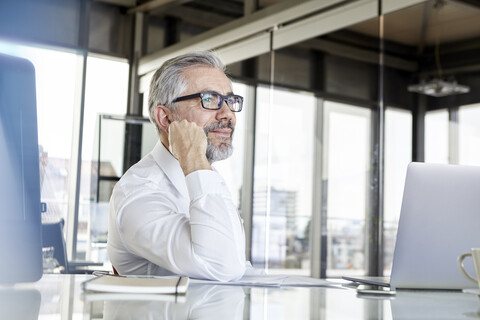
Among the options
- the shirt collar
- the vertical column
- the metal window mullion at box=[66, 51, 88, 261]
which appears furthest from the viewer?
the metal window mullion at box=[66, 51, 88, 261]

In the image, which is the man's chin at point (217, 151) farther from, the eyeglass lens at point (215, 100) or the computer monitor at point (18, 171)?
the computer monitor at point (18, 171)

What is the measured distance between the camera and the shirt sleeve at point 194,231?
1.58 m

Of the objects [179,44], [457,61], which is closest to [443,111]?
[457,61]

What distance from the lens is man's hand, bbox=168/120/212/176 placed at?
1738mm

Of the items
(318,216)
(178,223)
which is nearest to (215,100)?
(178,223)

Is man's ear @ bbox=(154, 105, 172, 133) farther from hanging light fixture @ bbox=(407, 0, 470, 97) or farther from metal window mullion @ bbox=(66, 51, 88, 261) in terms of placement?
metal window mullion @ bbox=(66, 51, 88, 261)

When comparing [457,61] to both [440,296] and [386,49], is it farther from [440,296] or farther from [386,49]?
[440,296]

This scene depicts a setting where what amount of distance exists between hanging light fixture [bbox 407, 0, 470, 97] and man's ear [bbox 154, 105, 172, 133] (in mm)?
2802

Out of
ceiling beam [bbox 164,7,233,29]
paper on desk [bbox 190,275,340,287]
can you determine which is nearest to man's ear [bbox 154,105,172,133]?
paper on desk [bbox 190,275,340,287]

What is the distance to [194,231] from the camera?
5.22 feet

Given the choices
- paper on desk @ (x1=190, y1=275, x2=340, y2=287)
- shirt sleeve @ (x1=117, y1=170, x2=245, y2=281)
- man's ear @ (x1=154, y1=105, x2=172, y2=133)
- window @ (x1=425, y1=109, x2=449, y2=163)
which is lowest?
paper on desk @ (x1=190, y1=275, x2=340, y2=287)

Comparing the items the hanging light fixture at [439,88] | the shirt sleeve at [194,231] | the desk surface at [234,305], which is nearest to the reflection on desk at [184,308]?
the desk surface at [234,305]

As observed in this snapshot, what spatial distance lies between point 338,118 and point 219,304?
4158 millimetres

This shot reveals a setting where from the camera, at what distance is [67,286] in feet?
4.33
